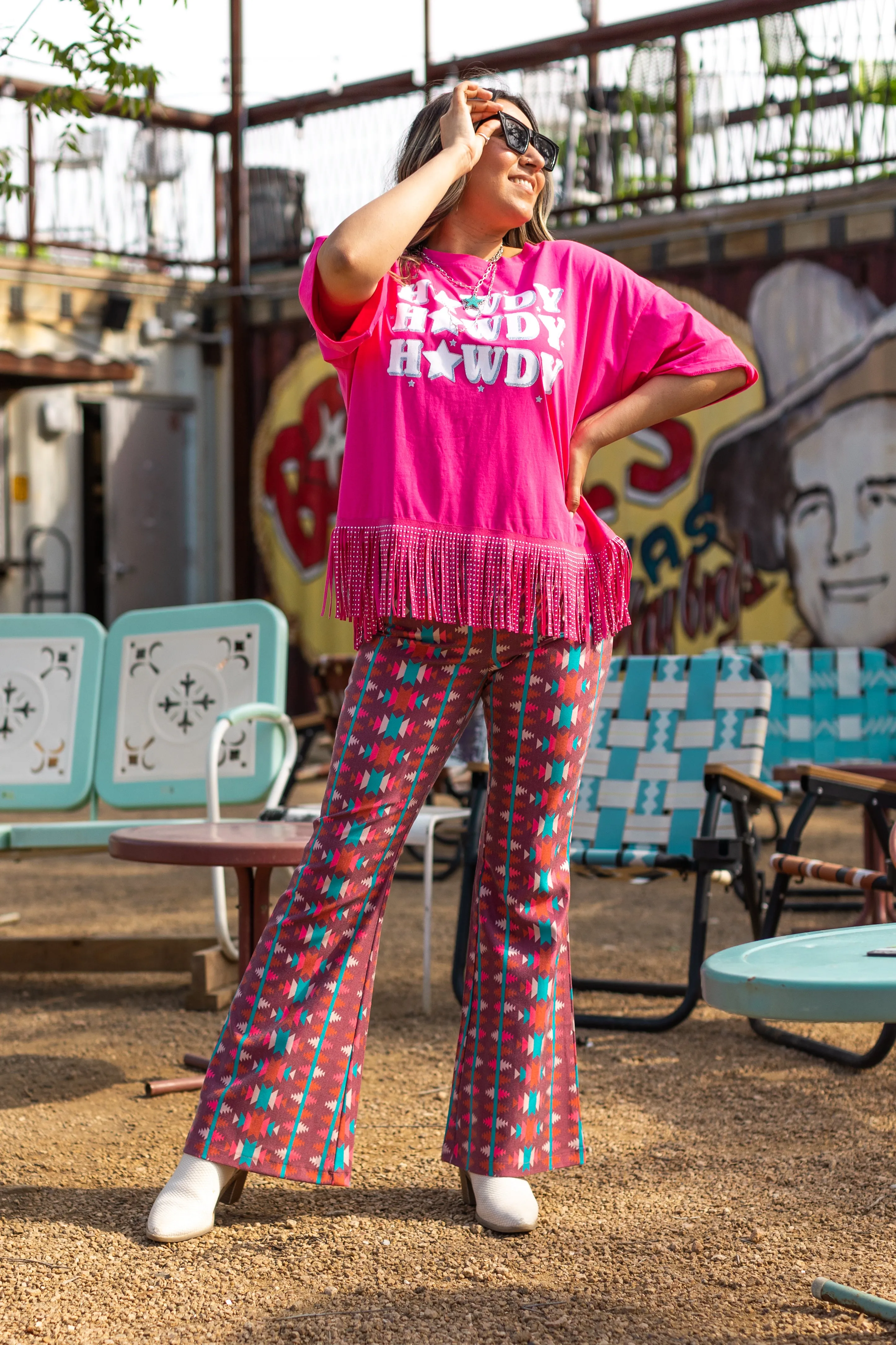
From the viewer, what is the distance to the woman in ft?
7.45

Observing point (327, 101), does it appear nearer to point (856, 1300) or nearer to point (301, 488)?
point (301, 488)

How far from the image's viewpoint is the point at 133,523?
13.2 meters

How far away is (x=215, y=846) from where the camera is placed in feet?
9.89

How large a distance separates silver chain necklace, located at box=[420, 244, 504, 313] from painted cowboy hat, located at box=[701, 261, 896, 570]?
780cm

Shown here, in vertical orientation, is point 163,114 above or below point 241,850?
above

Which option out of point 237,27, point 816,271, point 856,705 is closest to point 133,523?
point 237,27

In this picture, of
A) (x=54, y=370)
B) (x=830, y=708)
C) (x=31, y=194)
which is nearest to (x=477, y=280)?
(x=830, y=708)

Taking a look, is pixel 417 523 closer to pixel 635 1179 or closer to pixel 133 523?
Answer: pixel 635 1179

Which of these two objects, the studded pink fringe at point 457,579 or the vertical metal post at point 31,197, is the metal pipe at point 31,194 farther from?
the studded pink fringe at point 457,579

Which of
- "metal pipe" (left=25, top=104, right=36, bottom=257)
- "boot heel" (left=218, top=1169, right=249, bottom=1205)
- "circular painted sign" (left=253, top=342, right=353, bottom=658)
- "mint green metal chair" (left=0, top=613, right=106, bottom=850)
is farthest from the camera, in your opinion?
"circular painted sign" (left=253, top=342, right=353, bottom=658)

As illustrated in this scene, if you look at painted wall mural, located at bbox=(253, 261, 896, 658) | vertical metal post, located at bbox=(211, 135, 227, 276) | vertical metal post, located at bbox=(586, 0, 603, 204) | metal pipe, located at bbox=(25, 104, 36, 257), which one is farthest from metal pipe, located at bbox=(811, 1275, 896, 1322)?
vertical metal post, located at bbox=(211, 135, 227, 276)

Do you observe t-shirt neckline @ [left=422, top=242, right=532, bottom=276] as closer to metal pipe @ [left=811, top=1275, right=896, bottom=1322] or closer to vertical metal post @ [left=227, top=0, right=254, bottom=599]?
metal pipe @ [left=811, top=1275, right=896, bottom=1322]

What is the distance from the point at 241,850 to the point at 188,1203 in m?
0.80

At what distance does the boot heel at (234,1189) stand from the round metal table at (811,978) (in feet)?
3.31
